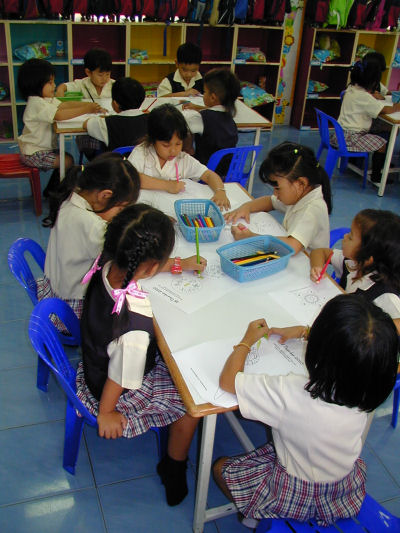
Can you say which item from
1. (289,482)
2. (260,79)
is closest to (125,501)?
(289,482)

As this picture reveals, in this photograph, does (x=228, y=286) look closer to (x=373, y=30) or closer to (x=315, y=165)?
(x=315, y=165)

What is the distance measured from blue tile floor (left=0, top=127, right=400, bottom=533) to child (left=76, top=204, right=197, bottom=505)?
25cm

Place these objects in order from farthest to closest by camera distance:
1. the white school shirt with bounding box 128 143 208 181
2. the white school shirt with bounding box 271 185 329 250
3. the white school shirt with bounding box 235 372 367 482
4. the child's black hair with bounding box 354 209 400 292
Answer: the white school shirt with bounding box 128 143 208 181, the white school shirt with bounding box 271 185 329 250, the child's black hair with bounding box 354 209 400 292, the white school shirt with bounding box 235 372 367 482

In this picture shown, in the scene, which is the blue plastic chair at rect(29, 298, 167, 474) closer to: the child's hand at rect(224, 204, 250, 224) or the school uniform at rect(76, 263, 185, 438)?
the school uniform at rect(76, 263, 185, 438)

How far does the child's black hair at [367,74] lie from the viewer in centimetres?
430

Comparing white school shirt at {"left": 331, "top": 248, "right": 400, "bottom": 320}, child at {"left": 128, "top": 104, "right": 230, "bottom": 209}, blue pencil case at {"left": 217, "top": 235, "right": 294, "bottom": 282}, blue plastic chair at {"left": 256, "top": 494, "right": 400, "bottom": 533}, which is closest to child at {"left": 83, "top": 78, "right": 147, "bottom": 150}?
child at {"left": 128, "top": 104, "right": 230, "bottom": 209}

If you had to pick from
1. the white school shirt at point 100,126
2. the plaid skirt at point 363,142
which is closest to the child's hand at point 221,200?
the white school shirt at point 100,126

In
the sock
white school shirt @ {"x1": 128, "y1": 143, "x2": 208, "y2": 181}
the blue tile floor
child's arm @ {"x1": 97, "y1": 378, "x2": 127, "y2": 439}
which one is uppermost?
white school shirt @ {"x1": 128, "y1": 143, "x2": 208, "y2": 181}

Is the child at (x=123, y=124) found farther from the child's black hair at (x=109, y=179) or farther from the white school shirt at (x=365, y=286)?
the white school shirt at (x=365, y=286)

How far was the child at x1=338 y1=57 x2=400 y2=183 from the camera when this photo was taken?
4320 mm

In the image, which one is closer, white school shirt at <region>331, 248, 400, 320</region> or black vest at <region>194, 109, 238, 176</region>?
white school shirt at <region>331, 248, 400, 320</region>

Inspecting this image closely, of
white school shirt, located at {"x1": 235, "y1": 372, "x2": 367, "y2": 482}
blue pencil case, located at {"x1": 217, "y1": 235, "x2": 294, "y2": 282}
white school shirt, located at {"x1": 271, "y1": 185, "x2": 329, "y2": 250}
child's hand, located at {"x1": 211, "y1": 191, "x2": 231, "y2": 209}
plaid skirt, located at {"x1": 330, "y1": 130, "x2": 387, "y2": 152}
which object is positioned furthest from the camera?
plaid skirt, located at {"x1": 330, "y1": 130, "x2": 387, "y2": 152}

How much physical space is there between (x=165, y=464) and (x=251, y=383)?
70 cm

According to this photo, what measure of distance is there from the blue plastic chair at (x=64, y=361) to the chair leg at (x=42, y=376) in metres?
0.41
